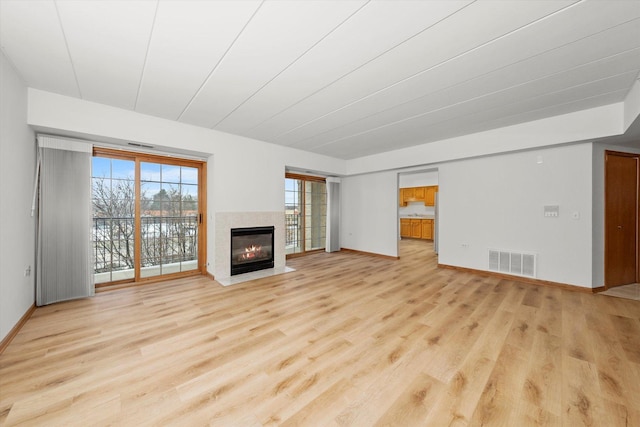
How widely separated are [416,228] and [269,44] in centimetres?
896

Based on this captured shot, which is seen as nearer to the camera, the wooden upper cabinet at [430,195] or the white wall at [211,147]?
the white wall at [211,147]

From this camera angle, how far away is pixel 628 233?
3990 millimetres

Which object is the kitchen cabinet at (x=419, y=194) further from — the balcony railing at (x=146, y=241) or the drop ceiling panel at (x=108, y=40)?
the drop ceiling panel at (x=108, y=40)

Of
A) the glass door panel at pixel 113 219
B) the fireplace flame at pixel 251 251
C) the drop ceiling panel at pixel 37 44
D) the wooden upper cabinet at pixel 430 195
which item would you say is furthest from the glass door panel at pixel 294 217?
the wooden upper cabinet at pixel 430 195

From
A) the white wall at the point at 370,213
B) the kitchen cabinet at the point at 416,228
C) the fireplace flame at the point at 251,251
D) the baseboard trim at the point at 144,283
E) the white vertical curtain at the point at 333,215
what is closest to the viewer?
the baseboard trim at the point at 144,283

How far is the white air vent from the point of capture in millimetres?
4086

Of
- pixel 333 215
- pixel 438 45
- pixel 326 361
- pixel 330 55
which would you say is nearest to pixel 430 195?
pixel 333 215

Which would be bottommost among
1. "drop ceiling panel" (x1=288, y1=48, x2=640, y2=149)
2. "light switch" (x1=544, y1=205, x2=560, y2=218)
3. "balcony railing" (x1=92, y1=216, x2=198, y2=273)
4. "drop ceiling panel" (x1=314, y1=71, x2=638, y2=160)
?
"balcony railing" (x1=92, y1=216, x2=198, y2=273)

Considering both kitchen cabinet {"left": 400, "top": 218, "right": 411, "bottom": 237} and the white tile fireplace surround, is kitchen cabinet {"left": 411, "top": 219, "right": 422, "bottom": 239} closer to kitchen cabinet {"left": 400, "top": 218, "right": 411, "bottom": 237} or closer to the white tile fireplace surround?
kitchen cabinet {"left": 400, "top": 218, "right": 411, "bottom": 237}

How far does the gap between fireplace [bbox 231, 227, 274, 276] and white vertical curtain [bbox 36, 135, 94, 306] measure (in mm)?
2005

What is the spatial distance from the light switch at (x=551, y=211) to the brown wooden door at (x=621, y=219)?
69 cm

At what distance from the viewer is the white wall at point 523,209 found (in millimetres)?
3680

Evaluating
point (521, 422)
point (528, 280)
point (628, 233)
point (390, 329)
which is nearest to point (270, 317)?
point (390, 329)

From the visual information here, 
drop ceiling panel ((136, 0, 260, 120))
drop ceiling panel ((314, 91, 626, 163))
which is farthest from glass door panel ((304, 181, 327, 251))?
drop ceiling panel ((136, 0, 260, 120))
